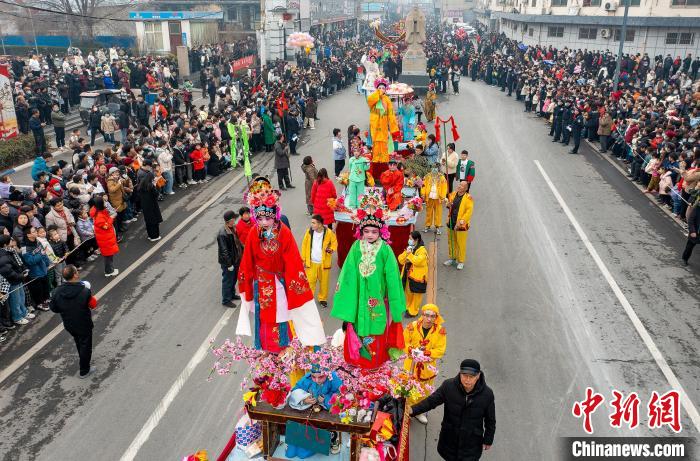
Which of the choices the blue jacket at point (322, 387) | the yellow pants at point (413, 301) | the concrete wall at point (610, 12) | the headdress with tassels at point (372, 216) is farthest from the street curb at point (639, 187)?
the concrete wall at point (610, 12)

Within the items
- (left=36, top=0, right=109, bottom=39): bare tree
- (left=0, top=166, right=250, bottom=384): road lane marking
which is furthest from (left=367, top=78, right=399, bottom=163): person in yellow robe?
(left=36, top=0, right=109, bottom=39): bare tree

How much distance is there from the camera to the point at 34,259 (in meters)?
9.40

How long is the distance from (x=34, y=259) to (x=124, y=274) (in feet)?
6.34

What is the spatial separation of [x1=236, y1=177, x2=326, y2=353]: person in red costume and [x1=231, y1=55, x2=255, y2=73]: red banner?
95.4ft

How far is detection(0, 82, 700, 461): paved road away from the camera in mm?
6891

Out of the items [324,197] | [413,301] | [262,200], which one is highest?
[262,200]

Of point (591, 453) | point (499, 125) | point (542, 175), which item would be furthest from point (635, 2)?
point (591, 453)

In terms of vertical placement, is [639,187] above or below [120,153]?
below

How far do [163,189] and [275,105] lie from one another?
6804mm

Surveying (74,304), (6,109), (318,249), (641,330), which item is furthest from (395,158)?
(6,109)

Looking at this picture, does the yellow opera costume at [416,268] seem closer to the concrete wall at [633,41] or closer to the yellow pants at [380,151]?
the yellow pants at [380,151]

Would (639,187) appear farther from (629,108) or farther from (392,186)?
(392,186)

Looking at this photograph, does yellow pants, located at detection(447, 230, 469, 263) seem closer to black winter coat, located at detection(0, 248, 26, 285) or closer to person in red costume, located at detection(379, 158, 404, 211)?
person in red costume, located at detection(379, 158, 404, 211)

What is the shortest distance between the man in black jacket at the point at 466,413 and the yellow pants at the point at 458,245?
5617mm
